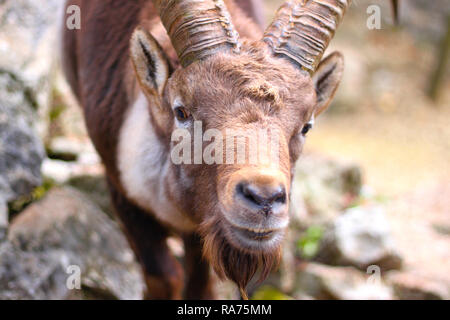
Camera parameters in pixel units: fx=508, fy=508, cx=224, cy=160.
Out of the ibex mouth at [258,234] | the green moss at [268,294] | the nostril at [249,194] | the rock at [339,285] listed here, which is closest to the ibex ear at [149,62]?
the nostril at [249,194]

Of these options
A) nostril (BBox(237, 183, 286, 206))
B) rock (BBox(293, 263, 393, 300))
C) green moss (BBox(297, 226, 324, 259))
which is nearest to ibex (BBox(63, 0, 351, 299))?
nostril (BBox(237, 183, 286, 206))

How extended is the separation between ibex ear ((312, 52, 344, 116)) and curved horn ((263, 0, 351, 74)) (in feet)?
1.15

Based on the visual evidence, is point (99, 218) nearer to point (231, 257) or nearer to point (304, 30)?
point (231, 257)

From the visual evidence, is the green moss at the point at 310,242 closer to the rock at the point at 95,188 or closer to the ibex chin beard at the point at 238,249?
the rock at the point at 95,188

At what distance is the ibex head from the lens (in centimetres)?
310

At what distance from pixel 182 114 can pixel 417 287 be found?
3.86m

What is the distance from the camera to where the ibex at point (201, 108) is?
10.6 feet

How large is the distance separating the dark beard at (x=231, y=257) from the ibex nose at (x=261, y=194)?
371 mm

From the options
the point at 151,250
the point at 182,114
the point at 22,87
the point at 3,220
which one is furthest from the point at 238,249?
the point at 22,87

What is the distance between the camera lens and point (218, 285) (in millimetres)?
5590

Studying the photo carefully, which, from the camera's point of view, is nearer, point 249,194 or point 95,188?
point 249,194

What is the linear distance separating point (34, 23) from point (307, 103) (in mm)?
3893

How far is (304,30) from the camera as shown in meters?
3.63

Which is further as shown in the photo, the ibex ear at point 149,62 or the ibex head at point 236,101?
the ibex ear at point 149,62
